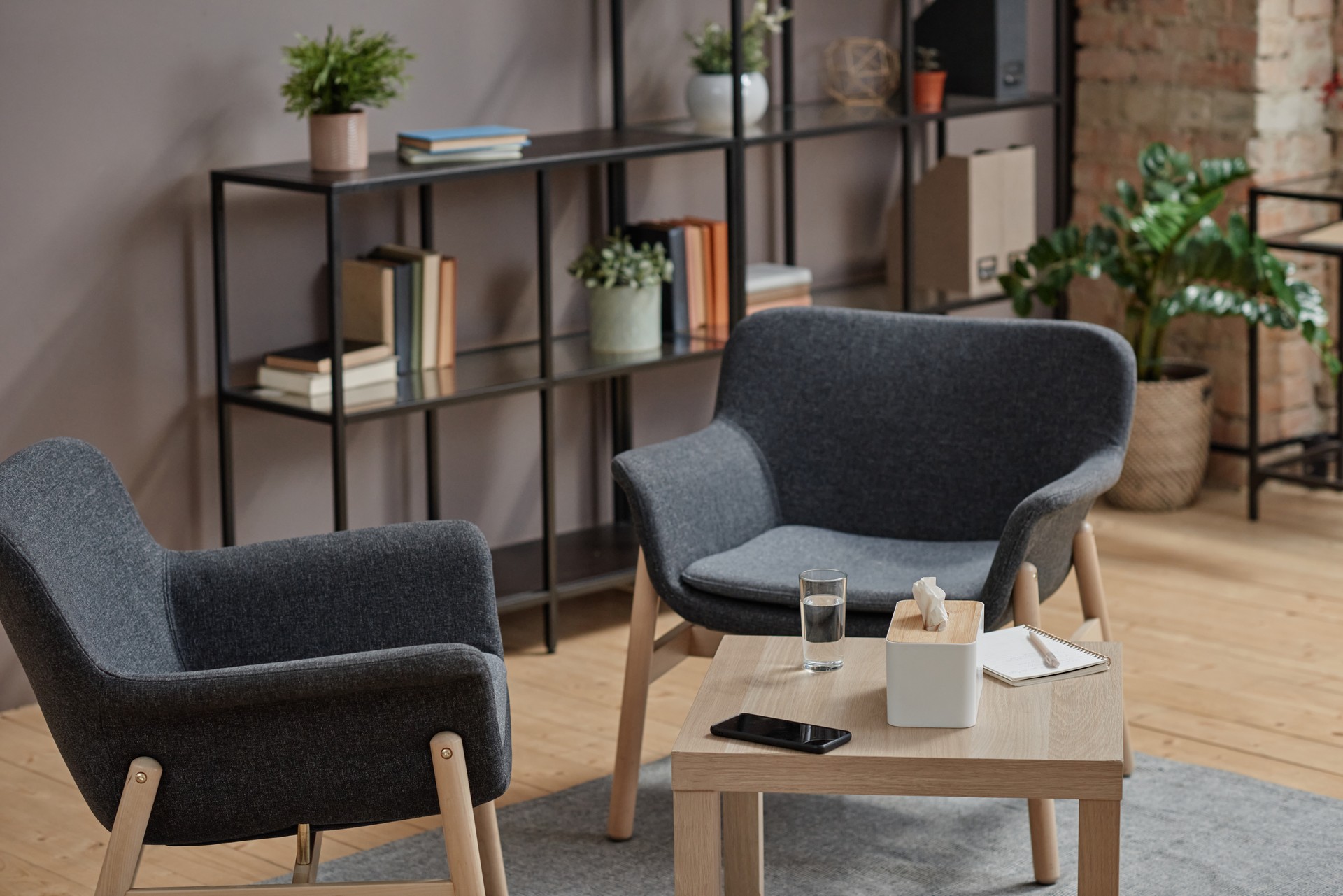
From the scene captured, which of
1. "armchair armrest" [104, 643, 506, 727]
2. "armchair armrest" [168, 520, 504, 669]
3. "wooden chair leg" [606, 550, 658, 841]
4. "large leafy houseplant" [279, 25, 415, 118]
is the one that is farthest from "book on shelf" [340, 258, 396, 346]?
"armchair armrest" [104, 643, 506, 727]

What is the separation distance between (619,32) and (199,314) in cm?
121

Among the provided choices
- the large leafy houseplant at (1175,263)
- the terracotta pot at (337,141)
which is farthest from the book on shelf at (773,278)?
the terracotta pot at (337,141)

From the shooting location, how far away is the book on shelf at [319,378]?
142 inches

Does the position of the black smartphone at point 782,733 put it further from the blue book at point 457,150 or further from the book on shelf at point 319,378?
the blue book at point 457,150

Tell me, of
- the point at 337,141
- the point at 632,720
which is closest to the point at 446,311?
the point at 337,141

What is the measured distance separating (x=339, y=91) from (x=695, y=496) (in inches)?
46.8

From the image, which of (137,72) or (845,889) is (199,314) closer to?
(137,72)

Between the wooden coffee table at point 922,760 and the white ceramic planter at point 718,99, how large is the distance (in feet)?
7.07

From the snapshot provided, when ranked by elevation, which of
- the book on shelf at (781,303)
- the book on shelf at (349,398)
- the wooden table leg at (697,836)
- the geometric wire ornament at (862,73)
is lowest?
the wooden table leg at (697,836)

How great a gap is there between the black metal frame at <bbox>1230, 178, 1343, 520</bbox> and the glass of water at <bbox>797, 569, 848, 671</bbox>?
246 cm

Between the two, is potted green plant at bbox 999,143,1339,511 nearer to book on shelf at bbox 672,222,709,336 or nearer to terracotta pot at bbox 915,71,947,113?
terracotta pot at bbox 915,71,947,113

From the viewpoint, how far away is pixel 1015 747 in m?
2.13

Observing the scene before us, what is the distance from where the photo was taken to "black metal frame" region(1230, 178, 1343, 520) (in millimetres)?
4527

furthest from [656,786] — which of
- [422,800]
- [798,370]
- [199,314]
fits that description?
[199,314]
